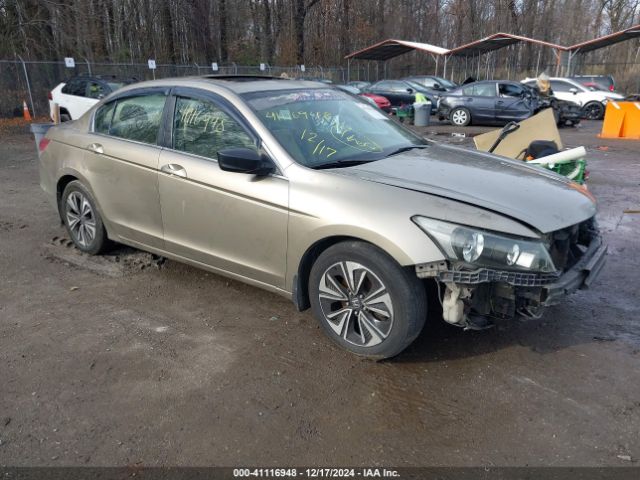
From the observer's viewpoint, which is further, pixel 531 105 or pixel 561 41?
pixel 561 41

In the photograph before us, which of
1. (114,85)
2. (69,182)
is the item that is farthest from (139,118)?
(114,85)

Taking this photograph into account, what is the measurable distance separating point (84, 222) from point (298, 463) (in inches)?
142

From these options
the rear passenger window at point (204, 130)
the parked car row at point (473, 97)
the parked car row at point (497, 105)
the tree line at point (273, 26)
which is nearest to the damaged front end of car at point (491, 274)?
the rear passenger window at point (204, 130)

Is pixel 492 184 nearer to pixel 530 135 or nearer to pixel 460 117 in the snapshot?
pixel 530 135

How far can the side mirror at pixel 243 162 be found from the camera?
349 centimetres

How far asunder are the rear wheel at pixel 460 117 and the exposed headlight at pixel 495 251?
54.1 ft

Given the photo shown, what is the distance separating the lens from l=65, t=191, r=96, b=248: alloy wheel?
5055mm

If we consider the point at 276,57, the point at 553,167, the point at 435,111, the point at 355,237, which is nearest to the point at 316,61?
the point at 276,57

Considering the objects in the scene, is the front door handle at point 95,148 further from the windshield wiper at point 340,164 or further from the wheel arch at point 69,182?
the windshield wiper at point 340,164

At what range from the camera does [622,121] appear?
49.4ft

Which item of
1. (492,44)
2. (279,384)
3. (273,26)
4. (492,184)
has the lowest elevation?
(279,384)

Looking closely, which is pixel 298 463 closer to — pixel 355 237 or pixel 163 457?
pixel 163 457

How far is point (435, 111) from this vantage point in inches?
A: 809

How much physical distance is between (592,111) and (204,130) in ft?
66.0
